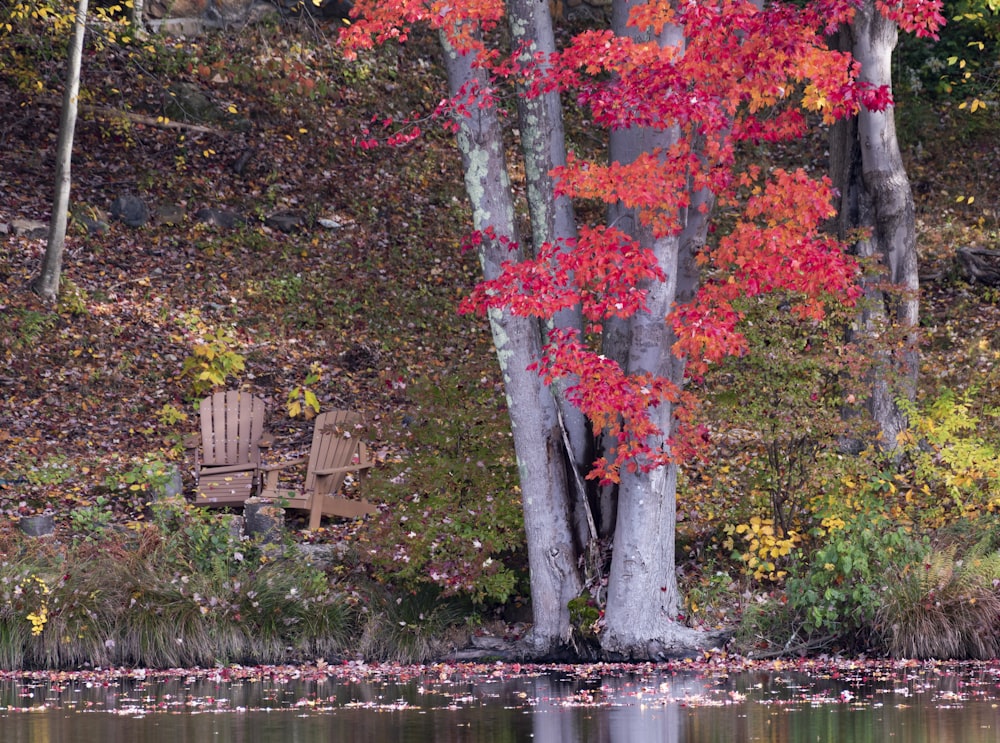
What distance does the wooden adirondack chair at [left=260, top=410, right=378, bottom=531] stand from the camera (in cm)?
1084

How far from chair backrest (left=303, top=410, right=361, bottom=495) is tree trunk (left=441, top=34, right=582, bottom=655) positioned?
2.60 metres

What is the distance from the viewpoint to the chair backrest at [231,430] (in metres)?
11.6

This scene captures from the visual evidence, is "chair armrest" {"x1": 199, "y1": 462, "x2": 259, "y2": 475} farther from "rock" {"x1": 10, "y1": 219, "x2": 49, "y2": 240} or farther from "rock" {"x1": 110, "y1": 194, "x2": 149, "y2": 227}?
"rock" {"x1": 110, "y1": 194, "x2": 149, "y2": 227}

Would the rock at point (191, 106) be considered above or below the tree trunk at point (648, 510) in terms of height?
above

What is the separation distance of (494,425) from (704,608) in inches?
74.5

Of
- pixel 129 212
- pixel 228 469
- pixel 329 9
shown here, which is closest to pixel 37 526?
pixel 228 469

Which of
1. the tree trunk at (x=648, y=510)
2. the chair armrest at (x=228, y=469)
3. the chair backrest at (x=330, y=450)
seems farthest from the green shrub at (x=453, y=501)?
the chair armrest at (x=228, y=469)

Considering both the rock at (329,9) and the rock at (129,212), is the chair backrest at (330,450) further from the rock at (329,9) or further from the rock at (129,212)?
the rock at (329,9)

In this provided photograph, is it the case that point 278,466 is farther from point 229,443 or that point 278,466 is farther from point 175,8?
point 175,8

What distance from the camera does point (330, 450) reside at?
1120 cm

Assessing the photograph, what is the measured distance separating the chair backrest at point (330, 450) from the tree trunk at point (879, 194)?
4217mm

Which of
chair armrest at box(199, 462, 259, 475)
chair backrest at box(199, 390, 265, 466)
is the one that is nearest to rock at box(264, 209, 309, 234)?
chair backrest at box(199, 390, 265, 466)

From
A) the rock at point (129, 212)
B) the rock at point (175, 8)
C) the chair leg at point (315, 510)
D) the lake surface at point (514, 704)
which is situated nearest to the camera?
the lake surface at point (514, 704)

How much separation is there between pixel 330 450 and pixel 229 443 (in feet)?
3.49
